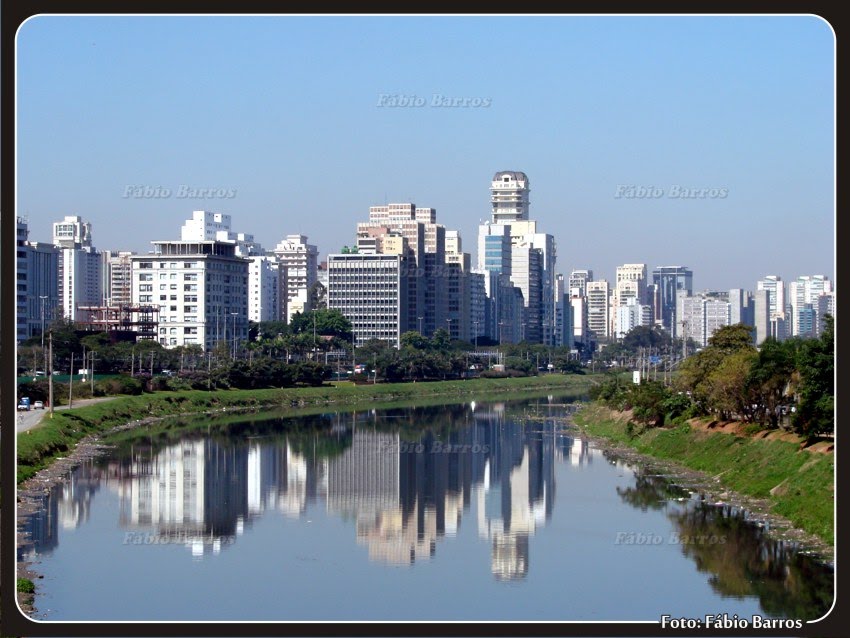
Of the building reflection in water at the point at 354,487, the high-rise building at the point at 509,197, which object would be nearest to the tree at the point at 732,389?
the building reflection in water at the point at 354,487

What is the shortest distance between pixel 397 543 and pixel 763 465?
535 cm

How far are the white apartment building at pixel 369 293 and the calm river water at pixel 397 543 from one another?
44.8 metres

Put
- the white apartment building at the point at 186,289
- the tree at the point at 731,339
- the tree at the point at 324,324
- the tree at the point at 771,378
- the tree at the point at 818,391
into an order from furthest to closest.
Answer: the tree at the point at 324,324 < the white apartment building at the point at 186,289 < the tree at the point at 731,339 < the tree at the point at 771,378 < the tree at the point at 818,391

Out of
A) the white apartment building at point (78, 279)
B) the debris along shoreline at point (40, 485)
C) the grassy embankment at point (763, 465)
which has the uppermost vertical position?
the white apartment building at point (78, 279)

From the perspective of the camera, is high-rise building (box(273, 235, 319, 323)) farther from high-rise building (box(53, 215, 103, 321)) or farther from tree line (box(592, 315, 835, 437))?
tree line (box(592, 315, 835, 437))

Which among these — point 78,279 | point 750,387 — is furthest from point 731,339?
point 78,279

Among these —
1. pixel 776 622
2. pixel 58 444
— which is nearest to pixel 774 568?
pixel 776 622

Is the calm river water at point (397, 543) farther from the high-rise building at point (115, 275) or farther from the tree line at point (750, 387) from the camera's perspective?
the high-rise building at point (115, 275)

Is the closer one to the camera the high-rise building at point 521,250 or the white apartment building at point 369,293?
the white apartment building at point 369,293

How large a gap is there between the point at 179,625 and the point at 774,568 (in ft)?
27.5

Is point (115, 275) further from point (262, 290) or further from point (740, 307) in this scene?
point (740, 307)

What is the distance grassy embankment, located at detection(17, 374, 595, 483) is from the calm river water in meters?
1.12

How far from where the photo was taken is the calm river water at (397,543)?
1018 cm

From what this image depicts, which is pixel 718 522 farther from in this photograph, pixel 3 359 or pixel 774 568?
pixel 3 359
